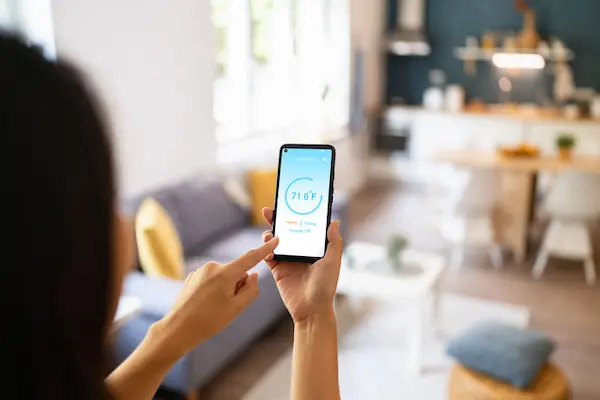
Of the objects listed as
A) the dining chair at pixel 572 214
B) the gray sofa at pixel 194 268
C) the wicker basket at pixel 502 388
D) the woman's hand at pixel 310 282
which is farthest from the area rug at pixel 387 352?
the woman's hand at pixel 310 282

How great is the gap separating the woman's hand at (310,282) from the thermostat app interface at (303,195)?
12 cm

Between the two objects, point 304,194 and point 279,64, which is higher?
point 279,64

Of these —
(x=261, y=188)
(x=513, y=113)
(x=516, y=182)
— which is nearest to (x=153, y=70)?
(x=261, y=188)

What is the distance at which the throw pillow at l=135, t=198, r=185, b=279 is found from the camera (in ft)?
8.66

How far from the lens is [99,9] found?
298 centimetres

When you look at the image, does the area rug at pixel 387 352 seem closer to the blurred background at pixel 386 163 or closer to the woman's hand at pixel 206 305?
the blurred background at pixel 386 163

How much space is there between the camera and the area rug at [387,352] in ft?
9.09

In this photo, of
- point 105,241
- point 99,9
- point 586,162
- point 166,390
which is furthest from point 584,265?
point 105,241

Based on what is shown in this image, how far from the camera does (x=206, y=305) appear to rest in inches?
33.1

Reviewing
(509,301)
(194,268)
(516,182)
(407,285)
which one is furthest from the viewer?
(516,182)

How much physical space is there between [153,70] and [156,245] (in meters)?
1.27

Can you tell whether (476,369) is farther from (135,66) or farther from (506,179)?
(506,179)

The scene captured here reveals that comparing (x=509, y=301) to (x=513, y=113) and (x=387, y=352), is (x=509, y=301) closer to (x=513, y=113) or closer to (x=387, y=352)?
(x=387, y=352)

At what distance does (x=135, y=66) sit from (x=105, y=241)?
301 centimetres
